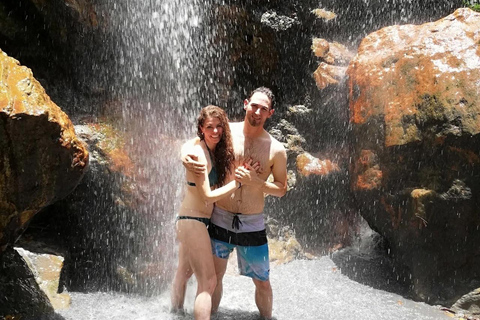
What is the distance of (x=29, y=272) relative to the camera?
4.72m

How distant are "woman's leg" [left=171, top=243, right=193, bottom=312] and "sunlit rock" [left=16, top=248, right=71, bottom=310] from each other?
1.20 meters

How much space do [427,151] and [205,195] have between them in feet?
9.68

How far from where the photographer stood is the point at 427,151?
17.7ft

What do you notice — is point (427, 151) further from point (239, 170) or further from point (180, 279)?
point (180, 279)

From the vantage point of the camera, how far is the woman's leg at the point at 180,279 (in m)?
4.15

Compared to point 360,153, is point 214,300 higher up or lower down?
lower down

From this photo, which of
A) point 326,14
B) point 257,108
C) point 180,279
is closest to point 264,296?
point 180,279

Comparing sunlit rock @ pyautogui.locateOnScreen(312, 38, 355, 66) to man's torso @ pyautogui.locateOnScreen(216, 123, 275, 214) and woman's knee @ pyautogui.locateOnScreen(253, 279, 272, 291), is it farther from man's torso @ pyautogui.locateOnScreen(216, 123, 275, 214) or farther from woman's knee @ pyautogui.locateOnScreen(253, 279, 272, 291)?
woman's knee @ pyautogui.locateOnScreen(253, 279, 272, 291)

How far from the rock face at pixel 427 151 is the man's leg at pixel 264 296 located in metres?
2.09

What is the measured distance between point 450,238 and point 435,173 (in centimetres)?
75

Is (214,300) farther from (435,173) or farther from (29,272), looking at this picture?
(435,173)

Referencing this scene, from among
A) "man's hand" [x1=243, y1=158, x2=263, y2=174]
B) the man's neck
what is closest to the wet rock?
the man's neck

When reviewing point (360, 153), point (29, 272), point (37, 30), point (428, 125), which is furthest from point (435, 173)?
point (37, 30)

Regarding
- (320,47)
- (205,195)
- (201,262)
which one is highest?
(320,47)
